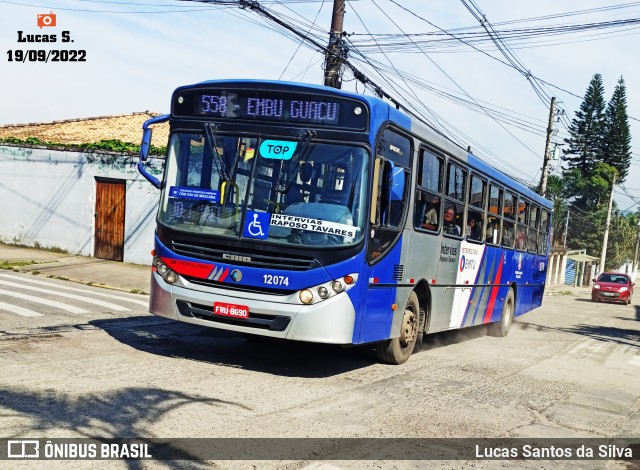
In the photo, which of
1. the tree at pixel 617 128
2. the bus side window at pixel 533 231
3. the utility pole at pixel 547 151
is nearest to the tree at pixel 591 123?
the tree at pixel 617 128

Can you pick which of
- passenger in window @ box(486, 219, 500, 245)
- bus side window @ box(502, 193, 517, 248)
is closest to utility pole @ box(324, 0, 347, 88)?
bus side window @ box(502, 193, 517, 248)

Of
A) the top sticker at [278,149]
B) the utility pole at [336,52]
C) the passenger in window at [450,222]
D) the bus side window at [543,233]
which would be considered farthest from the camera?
the bus side window at [543,233]

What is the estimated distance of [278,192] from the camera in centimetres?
847

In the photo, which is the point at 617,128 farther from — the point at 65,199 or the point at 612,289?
the point at 65,199

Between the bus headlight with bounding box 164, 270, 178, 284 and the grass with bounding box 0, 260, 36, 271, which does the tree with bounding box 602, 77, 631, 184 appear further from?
the bus headlight with bounding box 164, 270, 178, 284

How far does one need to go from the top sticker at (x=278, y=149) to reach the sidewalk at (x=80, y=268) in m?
10.7

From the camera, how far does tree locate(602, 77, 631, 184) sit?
Answer: 8769 cm

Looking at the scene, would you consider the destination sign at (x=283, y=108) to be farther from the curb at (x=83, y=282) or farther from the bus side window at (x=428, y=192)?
the curb at (x=83, y=282)

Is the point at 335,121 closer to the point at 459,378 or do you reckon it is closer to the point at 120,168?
the point at 459,378

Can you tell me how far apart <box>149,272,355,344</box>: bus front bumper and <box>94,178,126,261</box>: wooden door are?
1542 cm

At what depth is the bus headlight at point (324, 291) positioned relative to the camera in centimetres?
831

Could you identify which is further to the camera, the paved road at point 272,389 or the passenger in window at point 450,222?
the passenger in window at point 450,222

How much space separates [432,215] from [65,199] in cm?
1662

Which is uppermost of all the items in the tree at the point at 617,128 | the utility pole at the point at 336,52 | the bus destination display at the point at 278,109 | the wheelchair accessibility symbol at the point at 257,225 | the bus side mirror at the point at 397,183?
the tree at the point at 617,128
